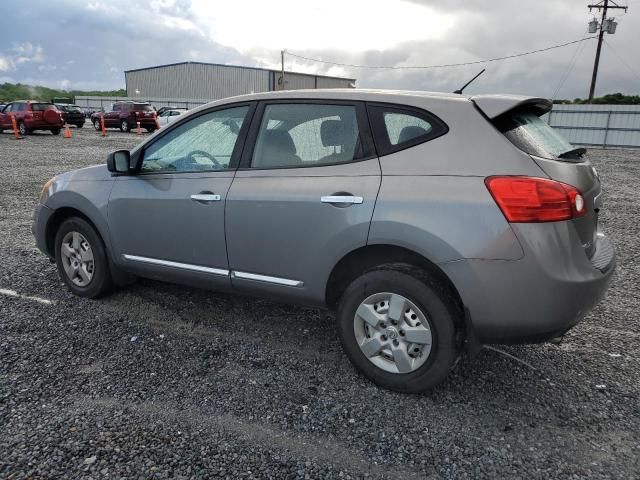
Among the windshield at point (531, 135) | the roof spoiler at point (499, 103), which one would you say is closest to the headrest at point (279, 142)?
the roof spoiler at point (499, 103)

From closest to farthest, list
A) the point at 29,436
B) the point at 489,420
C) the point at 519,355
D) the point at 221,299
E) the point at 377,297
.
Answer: the point at 29,436 < the point at 489,420 < the point at 377,297 < the point at 519,355 < the point at 221,299

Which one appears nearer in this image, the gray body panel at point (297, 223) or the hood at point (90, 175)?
the gray body panel at point (297, 223)

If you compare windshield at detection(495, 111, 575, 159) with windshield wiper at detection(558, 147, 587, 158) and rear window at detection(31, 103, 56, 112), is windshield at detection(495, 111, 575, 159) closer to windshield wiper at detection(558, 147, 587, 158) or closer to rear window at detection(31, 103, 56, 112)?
windshield wiper at detection(558, 147, 587, 158)

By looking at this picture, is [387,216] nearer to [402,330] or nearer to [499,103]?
[402,330]

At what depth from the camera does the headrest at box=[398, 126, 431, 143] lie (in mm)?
2953

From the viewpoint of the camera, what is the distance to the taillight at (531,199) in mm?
2590

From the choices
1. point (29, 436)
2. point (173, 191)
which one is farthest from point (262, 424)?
point (173, 191)

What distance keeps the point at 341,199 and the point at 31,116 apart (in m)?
25.8

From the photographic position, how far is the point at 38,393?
2.97 meters

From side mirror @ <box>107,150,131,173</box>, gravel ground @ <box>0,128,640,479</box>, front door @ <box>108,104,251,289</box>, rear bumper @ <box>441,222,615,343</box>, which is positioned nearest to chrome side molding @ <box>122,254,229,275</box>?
front door @ <box>108,104,251,289</box>

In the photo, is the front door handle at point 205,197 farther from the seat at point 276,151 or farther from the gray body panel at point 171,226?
the seat at point 276,151

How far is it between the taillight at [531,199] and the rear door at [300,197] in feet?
2.31

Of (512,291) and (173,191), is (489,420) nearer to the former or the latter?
(512,291)

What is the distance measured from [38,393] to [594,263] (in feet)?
10.8
